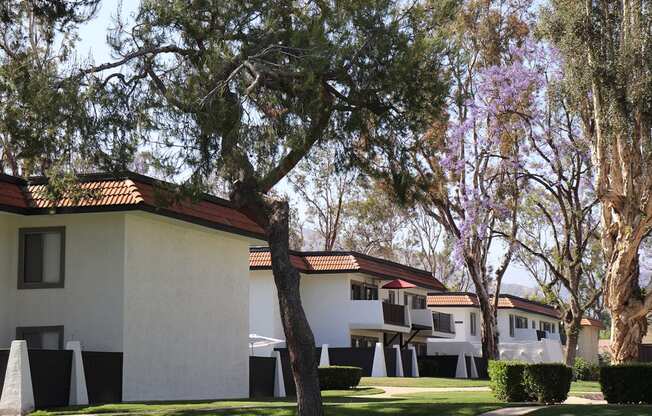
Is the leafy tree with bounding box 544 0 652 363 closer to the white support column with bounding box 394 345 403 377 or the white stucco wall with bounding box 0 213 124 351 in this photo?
the white stucco wall with bounding box 0 213 124 351

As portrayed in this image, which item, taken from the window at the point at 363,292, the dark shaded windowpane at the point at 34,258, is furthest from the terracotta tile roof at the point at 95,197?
the window at the point at 363,292

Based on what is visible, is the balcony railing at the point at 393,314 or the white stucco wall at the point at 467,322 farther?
the white stucco wall at the point at 467,322

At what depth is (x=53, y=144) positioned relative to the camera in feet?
66.8

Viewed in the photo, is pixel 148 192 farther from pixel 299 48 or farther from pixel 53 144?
pixel 299 48

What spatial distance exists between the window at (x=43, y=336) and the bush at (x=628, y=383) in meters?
13.5

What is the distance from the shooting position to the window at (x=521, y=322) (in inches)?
2936

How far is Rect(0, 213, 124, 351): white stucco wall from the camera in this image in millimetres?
24609

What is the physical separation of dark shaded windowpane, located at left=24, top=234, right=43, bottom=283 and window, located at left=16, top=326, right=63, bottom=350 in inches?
49.3

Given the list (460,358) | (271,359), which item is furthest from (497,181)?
(271,359)

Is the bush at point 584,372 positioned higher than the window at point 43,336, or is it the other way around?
the window at point 43,336

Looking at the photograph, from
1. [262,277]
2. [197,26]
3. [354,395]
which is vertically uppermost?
[197,26]

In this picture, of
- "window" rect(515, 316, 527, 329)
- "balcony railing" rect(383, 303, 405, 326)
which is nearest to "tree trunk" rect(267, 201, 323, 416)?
"balcony railing" rect(383, 303, 405, 326)

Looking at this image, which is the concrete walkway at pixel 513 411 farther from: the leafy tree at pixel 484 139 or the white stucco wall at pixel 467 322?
the white stucco wall at pixel 467 322

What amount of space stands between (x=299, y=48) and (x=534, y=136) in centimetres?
2177
